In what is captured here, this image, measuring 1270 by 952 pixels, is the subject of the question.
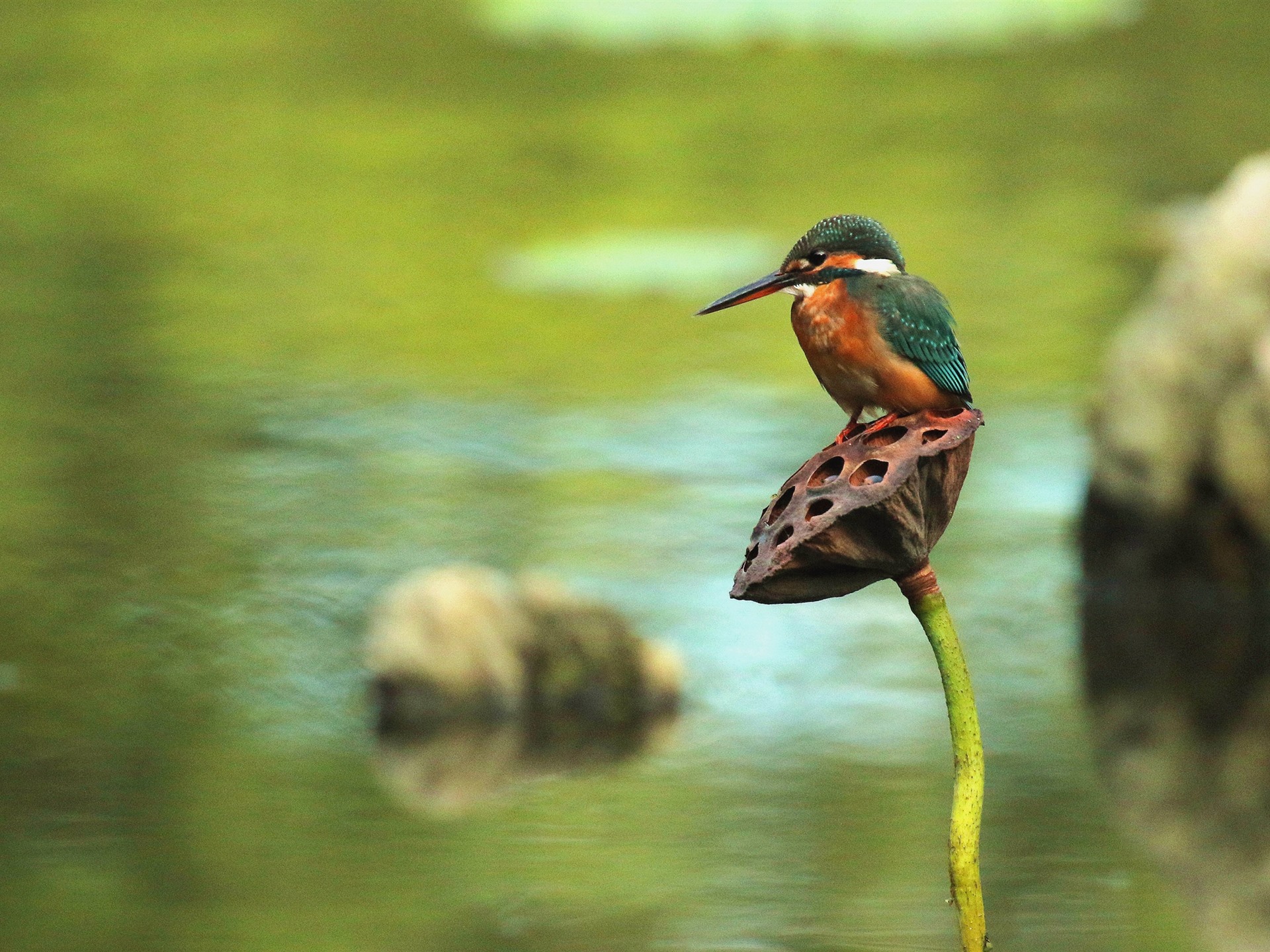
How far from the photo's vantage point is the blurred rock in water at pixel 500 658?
4332 mm

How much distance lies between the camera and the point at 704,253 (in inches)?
359

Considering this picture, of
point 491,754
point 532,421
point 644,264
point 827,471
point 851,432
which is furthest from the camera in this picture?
point 644,264

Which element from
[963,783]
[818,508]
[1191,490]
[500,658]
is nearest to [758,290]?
→ [818,508]

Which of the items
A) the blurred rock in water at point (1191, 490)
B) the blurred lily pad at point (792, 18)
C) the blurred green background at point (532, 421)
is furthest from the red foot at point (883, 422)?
the blurred lily pad at point (792, 18)

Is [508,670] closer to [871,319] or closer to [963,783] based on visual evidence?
[871,319]

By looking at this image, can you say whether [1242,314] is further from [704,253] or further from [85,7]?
[85,7]

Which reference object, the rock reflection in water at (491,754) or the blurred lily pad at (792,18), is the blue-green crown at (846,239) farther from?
the blurred lily pad at (792,18)

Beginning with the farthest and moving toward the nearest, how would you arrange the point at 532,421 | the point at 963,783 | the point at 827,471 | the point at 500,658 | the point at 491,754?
1. the point at 532,421
2. the point at 500,658
3. the point at 491,754
4. the point at 827,471
5. the point at 963,783

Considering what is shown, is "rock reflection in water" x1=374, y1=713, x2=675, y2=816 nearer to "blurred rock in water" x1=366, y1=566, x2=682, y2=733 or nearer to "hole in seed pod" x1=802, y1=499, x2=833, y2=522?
"blurred rock in water" x1=366, y1=566, x2=682, y2=733

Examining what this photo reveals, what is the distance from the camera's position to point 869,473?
6.31ft

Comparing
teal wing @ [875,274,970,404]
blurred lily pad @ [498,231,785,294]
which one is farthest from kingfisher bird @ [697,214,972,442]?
blurred lily pad @ [498,231,785,294]

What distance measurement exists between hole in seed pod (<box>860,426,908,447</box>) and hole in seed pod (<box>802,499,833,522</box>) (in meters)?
0.09

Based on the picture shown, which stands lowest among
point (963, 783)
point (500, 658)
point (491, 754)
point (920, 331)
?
point (491, 754)

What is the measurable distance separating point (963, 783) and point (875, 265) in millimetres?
478
